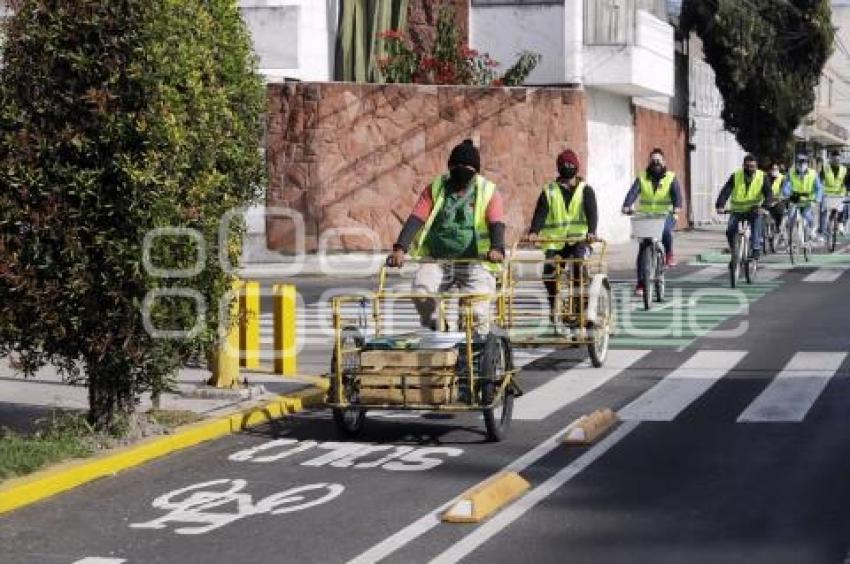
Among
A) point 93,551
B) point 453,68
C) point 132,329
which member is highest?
point 453,68

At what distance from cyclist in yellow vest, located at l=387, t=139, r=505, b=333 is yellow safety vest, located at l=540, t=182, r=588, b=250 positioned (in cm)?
341

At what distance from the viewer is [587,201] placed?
50.3 feet

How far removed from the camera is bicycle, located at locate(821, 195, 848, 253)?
32.7 meters

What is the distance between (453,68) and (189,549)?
24.5 m

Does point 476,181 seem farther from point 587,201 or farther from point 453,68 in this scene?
point 453,68

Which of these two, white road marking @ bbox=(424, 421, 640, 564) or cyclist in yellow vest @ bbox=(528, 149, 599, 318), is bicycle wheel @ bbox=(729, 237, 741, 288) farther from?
white road marking @ bbox=(424, 421, 640, 564)

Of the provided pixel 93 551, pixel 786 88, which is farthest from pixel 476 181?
pixel 786 88

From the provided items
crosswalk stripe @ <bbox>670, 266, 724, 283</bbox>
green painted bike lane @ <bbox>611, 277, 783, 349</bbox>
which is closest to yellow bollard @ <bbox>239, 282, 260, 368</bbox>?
green painted bike lane @ <bbox>611, 277, 783, 349</bbox>

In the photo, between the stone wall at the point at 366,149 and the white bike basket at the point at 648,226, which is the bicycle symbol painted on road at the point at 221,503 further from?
the stone wall at the point at 366,149

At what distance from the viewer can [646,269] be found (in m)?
20.2

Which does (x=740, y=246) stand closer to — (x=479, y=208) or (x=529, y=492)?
(x=479, y=208)

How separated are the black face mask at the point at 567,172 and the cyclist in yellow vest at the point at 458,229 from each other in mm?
3474

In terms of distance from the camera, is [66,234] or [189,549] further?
[66,234]

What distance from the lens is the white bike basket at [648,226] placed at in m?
19.9
